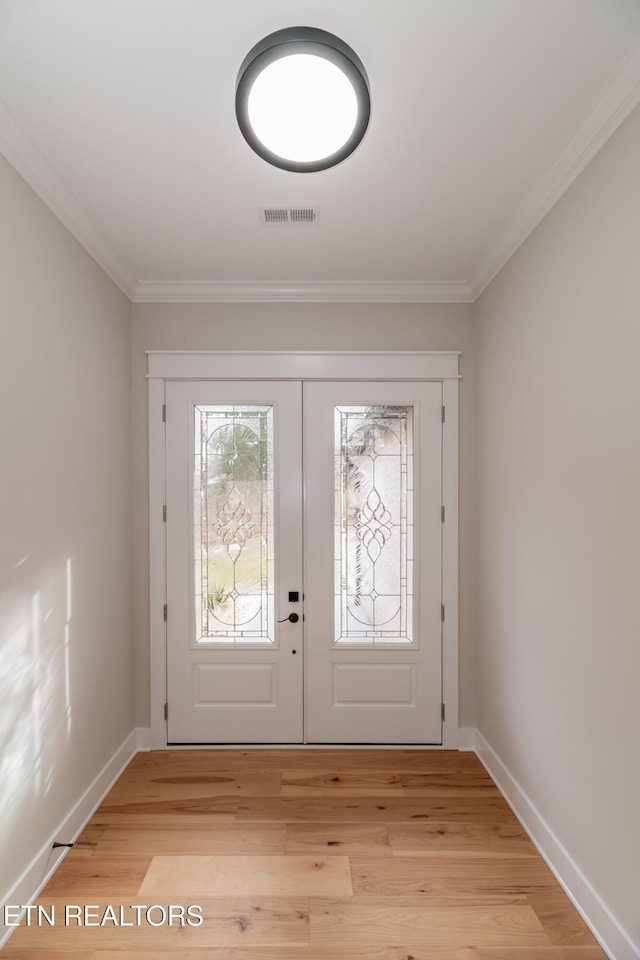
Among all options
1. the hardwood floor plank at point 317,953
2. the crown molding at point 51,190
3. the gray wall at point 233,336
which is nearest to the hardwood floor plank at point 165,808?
the gray wall at point 233,336

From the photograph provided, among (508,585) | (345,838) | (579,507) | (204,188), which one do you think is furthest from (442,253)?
(345,838)

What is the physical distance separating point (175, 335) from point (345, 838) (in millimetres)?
2758

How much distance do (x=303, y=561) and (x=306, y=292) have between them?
158 centimetres

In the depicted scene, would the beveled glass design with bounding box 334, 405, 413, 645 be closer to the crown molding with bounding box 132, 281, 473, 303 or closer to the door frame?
the door frame

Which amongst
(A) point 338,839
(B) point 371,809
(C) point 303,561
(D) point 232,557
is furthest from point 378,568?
(A) point 338,839

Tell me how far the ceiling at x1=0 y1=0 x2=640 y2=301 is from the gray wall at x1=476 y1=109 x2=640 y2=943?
0.21 metres

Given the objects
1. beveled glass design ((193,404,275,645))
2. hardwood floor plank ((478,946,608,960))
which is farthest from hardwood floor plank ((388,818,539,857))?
beveled glass design ((193,404,275,645))

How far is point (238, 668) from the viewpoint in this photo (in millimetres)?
3236

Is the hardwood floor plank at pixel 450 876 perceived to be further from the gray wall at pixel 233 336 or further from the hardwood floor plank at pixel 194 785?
the gray wall at pixel 233 336

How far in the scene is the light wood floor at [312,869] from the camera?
6.08 feet

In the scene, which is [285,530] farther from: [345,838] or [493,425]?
[345,838]

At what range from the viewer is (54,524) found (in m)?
2.23

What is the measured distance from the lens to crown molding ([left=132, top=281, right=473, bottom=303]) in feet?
10.4

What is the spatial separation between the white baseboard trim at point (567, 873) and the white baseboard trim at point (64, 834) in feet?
6.57
